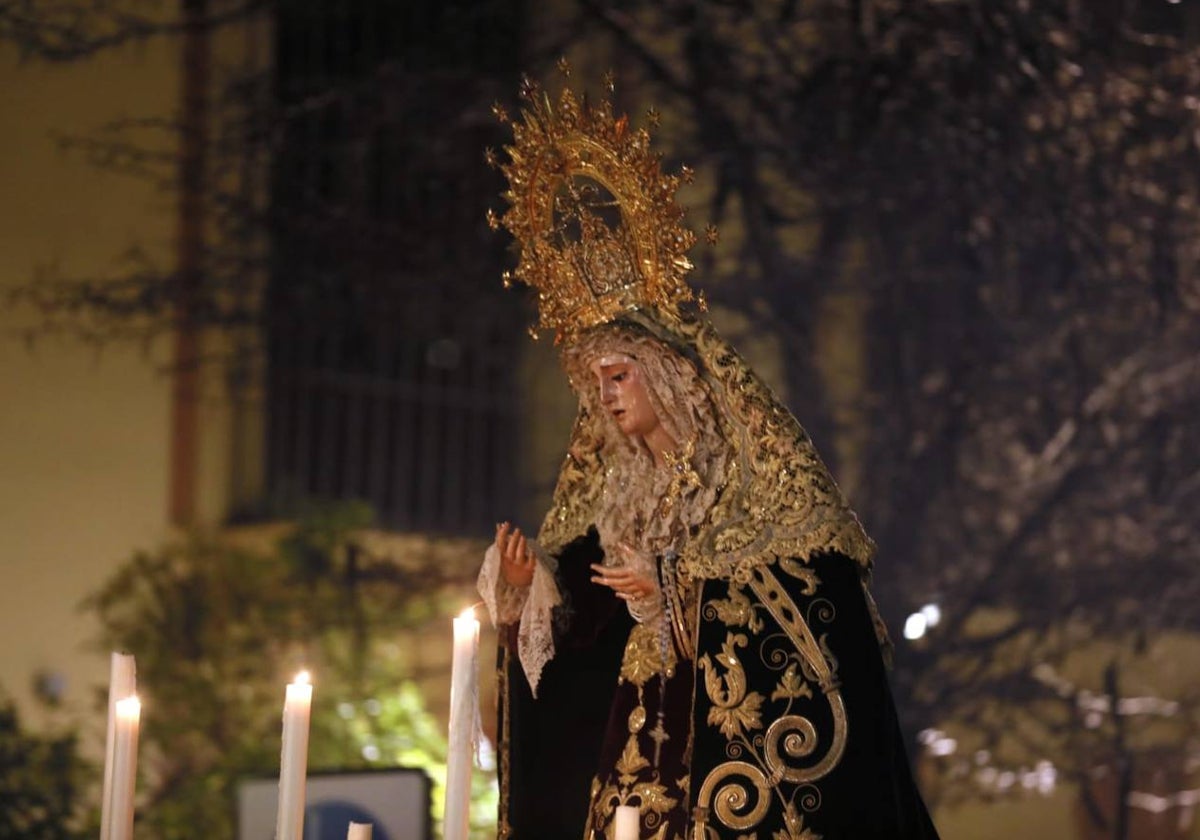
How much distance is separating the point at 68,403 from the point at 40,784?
97 cm

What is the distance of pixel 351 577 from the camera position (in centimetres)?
505

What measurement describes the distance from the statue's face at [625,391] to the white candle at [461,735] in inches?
43.0

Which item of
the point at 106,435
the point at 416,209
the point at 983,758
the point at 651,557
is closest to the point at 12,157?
the point at 106,435

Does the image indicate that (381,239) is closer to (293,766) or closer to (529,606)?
(529,606)

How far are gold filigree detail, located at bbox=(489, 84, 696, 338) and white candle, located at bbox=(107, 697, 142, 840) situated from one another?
123 centimetres

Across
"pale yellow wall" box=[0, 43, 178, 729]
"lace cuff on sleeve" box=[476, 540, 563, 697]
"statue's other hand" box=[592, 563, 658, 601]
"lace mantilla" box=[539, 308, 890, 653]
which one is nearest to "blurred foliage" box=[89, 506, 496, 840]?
"pale yellow wall" box=[0, 43, 178, 729]

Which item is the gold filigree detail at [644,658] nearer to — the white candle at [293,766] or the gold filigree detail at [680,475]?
the gold filigree detail at [680,475]

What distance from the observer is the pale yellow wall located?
468 cm

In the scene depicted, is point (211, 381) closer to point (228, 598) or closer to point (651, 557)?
point (228, 598)

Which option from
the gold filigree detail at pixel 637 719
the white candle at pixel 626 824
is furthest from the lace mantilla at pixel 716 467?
the white candle at pixel 626 824

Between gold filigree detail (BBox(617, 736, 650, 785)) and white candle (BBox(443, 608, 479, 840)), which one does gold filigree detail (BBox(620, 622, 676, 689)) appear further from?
white candle (BBox(443, 608, 479, 840))

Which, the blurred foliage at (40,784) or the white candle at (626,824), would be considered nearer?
the white candle at (626,824)

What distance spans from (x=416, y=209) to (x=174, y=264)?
683 mm

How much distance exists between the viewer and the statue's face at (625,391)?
294 cm
